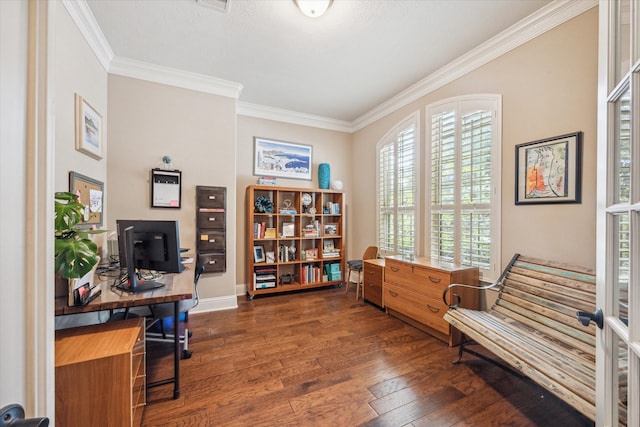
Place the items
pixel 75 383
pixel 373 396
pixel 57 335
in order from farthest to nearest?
pixel 373 396
pixel 57 335
pixel 75 383

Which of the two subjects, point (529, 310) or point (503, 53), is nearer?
point (529, 310)

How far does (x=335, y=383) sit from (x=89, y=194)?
275 centimetres

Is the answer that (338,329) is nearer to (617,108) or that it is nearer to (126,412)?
(126,412)

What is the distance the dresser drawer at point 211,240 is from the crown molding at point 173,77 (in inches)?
73.0

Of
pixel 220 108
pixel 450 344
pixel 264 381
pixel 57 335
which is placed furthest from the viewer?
pixel 220 108

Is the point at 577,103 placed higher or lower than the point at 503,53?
lower

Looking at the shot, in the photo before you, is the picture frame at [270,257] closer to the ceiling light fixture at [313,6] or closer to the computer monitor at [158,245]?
the computer monitor at [158,245]

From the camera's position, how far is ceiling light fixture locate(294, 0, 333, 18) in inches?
77.8

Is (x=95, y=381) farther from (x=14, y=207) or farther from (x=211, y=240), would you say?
(x=211, y=240)

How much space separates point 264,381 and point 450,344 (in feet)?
5.69

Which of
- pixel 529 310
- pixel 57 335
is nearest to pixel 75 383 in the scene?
pixel 57 335

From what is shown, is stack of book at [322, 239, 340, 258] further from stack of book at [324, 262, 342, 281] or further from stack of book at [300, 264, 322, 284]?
stack of book at [300, 264, 322, 284]

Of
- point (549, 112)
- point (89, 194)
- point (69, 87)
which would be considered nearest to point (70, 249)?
point (89, 194)

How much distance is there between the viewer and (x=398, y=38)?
8.04 feet
